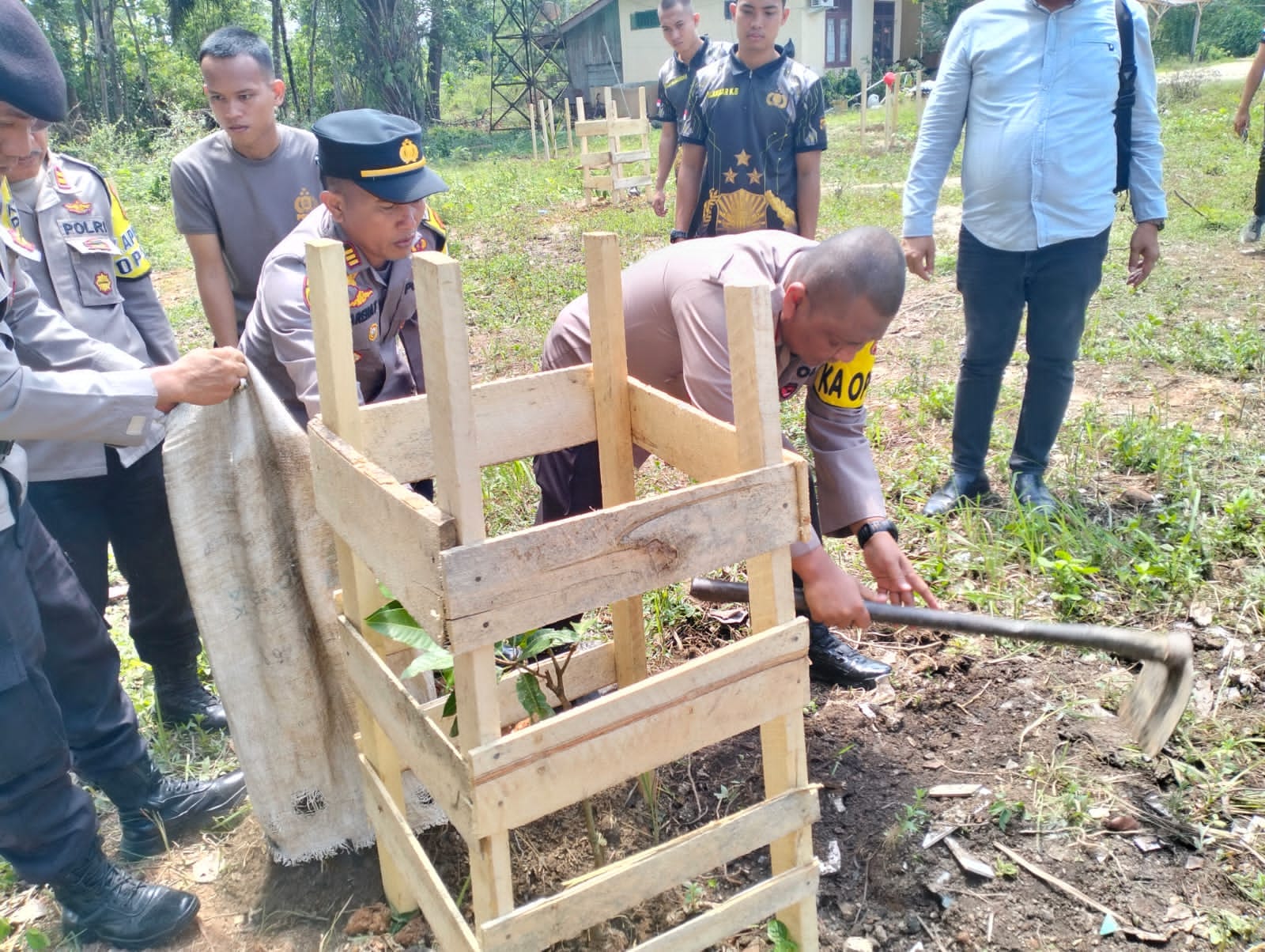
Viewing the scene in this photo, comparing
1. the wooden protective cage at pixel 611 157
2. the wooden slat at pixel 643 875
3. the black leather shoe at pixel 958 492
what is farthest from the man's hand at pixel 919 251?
the wooden protective cage at pixel 611 157

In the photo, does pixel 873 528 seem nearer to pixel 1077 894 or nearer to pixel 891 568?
pixel 891 568

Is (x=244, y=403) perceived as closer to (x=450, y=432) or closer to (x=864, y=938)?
(x=450, y=432)

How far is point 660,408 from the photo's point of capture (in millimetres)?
1924

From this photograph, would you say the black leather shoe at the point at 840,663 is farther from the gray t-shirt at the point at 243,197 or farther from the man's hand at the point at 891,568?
the gray t-shirt at the point at 243,197

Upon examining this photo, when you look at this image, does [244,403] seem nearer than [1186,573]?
Yes

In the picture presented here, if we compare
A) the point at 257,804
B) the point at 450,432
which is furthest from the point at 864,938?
the point at 450,432

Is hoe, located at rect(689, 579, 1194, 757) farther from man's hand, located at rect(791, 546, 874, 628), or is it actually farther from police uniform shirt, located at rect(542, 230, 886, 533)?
police uniform shirt, located at rect(542, 230, 886, 533)

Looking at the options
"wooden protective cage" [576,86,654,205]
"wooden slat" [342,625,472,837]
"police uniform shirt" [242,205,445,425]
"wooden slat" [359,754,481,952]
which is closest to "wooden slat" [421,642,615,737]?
"wooden slat" [359,754,481,952]

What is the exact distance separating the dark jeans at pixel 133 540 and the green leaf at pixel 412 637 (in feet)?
3.34

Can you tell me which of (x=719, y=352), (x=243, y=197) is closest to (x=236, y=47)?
(x=243, y=197)

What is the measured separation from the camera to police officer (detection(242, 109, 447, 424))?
2172 millimetres

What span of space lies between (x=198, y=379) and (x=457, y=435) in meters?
0.84

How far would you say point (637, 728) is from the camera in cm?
156

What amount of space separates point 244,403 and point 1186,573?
109 inches
